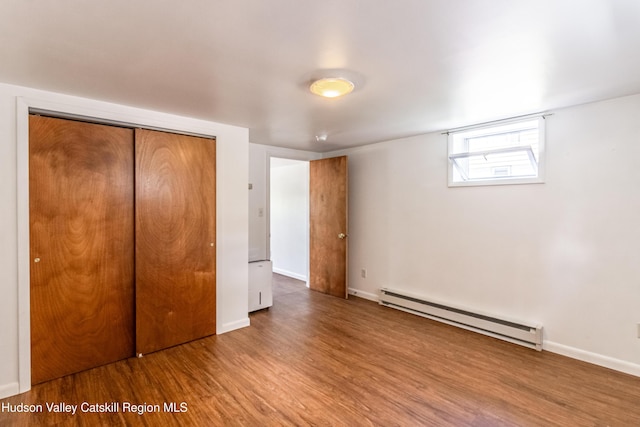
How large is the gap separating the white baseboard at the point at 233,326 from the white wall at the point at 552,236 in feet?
6.76

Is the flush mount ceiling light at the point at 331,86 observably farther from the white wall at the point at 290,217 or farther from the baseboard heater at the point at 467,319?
the white wall at the point at 290,217

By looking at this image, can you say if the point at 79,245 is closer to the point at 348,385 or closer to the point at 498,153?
the point at 348,385

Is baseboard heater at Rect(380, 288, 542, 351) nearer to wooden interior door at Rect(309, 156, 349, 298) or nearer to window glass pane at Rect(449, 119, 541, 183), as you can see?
wooden interior door at Rect(309, 156, 349, 298)

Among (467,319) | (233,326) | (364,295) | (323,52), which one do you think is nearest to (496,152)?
(467,319)

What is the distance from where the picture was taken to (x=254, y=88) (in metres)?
2.34

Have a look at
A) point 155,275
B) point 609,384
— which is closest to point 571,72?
point 609,384

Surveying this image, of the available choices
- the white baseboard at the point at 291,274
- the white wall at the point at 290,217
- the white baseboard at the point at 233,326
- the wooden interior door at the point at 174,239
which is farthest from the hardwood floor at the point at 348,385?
the white wall at the point at 290,217

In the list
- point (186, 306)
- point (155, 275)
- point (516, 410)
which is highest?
point (155, 275)

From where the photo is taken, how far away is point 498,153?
10.9 ft

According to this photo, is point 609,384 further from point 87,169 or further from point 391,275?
point 87,169

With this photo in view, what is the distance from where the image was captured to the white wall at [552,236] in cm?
260

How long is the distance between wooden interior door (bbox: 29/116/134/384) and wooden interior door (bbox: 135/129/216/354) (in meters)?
0.11

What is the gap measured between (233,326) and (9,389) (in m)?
1.78

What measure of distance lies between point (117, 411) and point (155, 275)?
1.15 meters
